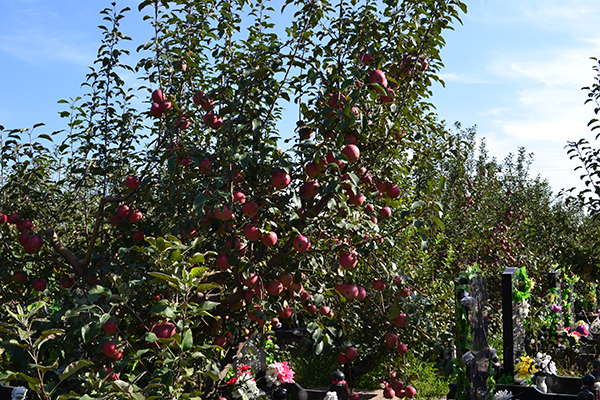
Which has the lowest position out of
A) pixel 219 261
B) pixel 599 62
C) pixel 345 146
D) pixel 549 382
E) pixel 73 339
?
pixel 549 382

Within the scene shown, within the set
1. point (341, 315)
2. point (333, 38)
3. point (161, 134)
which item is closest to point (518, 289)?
point (341, 315)

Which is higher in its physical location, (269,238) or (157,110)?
(157,110)

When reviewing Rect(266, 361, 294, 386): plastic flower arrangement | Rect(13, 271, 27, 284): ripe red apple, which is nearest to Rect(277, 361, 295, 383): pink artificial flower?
Rect(266, 361, 294, 386): plastic flower arrangement

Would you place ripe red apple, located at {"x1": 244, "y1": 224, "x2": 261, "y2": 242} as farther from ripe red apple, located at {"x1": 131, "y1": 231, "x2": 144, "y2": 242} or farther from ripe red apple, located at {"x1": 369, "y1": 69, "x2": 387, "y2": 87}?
ripe red apple, located at {"x1": 369, "y1": 69, "x2": 387, "y2": 87}

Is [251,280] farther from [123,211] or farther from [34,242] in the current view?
[34,242]

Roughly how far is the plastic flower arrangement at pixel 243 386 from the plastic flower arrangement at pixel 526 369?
96.7 inches

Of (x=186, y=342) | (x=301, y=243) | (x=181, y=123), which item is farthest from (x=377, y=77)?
(x=186, y=342)

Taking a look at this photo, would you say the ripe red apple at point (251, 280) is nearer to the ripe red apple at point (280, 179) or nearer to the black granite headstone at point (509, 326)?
the ripe red apple at point (280, 179)

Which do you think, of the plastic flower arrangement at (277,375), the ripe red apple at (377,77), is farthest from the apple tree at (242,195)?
the plastic flower arrangement at (277,375)

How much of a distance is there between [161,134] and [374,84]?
158cm

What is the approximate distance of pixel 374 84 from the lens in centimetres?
231

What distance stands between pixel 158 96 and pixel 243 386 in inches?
→ 78.7

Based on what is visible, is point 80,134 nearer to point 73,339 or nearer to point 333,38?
point 73,339

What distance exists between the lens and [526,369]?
4605 millimetres
